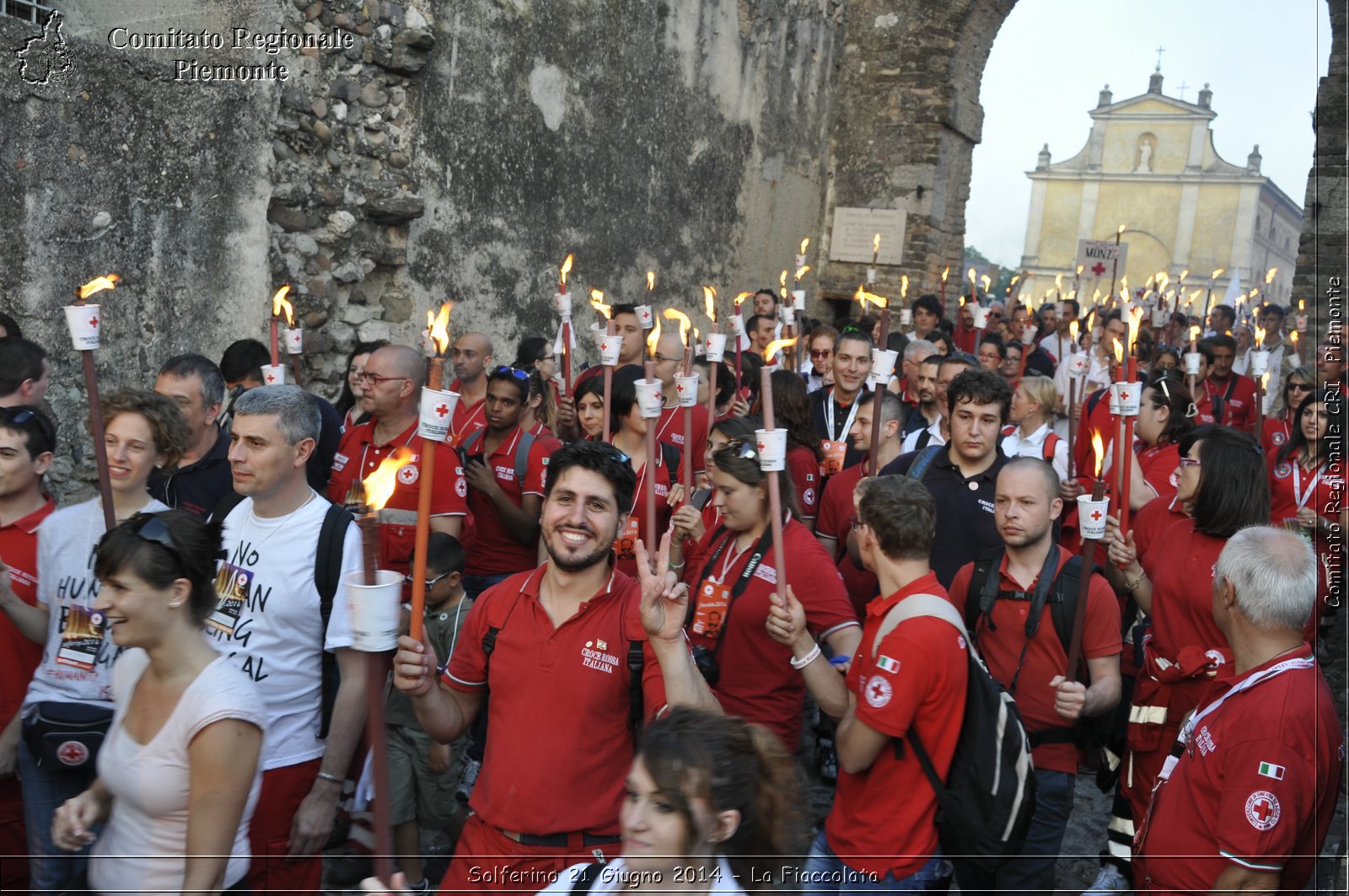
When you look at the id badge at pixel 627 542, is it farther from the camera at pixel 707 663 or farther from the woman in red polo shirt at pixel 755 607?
the camera at pixel 707 663

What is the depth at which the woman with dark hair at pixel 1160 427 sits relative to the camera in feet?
20.6

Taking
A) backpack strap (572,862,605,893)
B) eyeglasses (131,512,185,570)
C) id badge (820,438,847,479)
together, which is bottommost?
backpack strap (572,862,605,893)

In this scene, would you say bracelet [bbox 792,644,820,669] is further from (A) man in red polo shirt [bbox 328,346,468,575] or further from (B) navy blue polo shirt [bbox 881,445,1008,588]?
(A) man in red polo shirt [bbox 328,346,468,575]

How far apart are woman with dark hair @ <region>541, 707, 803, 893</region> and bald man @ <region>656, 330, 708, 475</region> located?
3.30 meters

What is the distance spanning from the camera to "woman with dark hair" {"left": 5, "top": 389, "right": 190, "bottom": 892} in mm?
3436

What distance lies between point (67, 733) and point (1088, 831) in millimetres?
4247

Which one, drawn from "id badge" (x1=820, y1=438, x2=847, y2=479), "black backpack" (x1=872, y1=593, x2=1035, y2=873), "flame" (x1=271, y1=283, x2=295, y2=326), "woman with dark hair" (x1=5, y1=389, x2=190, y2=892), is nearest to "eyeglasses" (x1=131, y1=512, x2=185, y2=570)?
"woman with dark hair" (x1=5, y1=389, x2=190, y2=892)

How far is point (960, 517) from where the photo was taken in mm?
5086

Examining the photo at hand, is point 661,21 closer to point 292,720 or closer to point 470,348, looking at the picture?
point 470,348

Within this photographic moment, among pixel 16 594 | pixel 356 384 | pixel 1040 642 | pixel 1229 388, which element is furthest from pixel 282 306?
pixel 1229 388

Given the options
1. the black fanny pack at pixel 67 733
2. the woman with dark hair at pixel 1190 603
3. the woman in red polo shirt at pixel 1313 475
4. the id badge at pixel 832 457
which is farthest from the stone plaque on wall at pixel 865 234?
the black fanny pack at pixel 67 733

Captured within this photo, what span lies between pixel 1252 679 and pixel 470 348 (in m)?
4.54

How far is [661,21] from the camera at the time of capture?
41.4ft

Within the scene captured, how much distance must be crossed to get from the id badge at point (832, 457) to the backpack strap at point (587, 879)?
393cm
